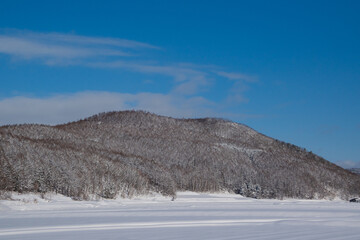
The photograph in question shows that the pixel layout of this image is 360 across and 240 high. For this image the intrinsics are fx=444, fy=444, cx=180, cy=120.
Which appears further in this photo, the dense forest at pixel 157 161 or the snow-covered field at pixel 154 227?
the dense forest at pixel 157 161

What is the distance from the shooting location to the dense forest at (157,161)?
95.5ft

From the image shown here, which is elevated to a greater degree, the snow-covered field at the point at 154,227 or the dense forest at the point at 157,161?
the dense forest at the point at 157,161

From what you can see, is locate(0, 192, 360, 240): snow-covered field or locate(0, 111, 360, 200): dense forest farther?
locate(0, 111, 360, 200): dense forest

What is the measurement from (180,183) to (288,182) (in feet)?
47.3

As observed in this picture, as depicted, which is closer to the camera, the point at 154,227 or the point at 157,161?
the point at 154,227

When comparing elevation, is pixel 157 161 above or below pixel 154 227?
above

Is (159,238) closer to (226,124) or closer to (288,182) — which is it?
(288,182)

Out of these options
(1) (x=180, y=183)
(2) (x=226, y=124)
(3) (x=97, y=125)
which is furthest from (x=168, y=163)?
(2) (x=226, y=124)

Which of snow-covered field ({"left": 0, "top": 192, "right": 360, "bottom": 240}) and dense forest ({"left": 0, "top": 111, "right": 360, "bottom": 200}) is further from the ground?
dense forest ({"left": 0, "top": 111, "right": 360, "bottom": 200})

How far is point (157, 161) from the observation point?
4772 cm

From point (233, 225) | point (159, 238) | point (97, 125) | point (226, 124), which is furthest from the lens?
point (226, 124)

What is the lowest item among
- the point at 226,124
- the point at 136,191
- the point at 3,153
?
the point at 136,191

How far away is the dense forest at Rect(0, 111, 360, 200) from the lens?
29.1 meters

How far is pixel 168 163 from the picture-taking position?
159ft
